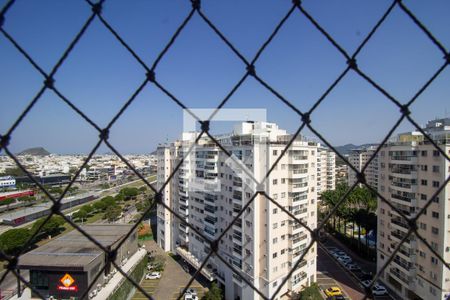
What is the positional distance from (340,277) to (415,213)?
9.15ft

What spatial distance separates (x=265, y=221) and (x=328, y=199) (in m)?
5.24

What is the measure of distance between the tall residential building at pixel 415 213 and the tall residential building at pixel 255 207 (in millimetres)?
1732

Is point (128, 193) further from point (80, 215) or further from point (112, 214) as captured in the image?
point (80, 215)

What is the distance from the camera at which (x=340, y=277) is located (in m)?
7.34

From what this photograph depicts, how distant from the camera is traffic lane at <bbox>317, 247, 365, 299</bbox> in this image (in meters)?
6.53

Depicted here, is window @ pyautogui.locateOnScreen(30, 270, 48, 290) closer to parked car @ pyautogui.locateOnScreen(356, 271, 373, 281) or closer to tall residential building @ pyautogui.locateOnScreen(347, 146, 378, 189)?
parked car @ pyautogui.locateOnScreen(356, 271, 373, 281)

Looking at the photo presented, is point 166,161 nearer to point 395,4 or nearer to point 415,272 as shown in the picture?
point 415,272

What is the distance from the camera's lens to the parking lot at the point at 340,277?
6.48m

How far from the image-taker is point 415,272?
574cm

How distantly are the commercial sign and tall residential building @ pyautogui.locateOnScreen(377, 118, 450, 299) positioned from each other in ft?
21.4

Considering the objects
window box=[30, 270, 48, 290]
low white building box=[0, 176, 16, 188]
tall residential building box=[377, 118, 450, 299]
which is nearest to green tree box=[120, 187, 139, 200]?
low white building box=[0, 176, 16, 188]

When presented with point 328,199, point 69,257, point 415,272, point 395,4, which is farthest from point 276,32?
point 328,199

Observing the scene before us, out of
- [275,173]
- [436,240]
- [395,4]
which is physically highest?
[395,4]

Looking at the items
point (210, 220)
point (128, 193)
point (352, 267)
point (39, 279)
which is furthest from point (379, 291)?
point (128, 193)
